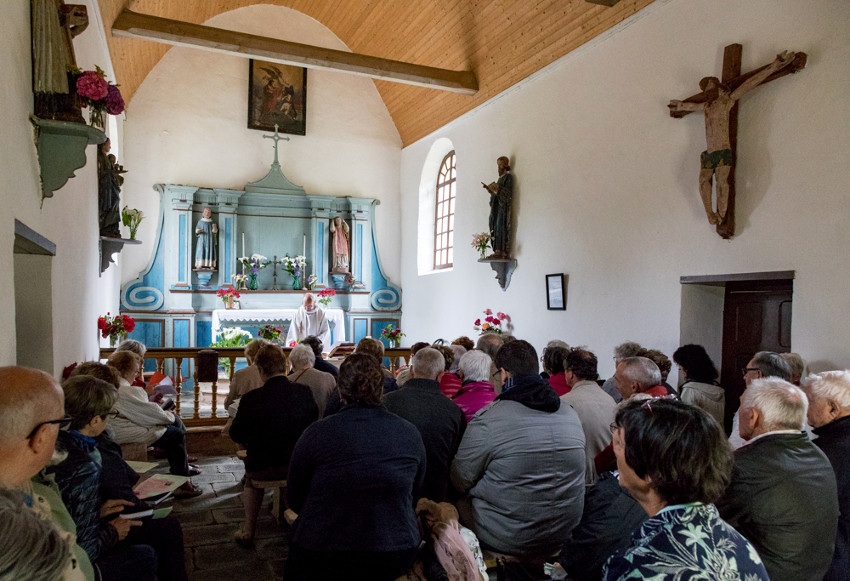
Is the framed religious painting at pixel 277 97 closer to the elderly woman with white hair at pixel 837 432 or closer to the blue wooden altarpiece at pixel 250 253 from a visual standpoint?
the blue wooden altarpiece at pixel 250 253

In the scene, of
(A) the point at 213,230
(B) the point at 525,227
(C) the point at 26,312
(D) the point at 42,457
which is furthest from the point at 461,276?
(D) the point at 42,457

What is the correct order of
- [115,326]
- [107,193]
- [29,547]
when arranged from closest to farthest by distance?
[29,547], [107,193], [115,326]

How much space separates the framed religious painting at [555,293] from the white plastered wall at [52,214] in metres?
5.00

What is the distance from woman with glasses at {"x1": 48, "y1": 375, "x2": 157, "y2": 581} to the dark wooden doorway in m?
4.76

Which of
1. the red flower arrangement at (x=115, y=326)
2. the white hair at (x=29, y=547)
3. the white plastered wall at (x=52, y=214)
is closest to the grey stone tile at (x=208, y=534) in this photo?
the white plastered wall at (x=52, y=214)

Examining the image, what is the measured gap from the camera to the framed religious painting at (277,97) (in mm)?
11164

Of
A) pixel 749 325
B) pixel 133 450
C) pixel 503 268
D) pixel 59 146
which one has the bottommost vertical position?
pixel 133 450

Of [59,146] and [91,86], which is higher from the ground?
[91,86]

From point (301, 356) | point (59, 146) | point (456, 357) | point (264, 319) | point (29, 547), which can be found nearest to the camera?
point (29, 547)

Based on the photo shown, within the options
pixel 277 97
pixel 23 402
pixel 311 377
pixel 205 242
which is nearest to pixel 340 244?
pixel 205 242

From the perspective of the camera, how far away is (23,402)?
145 centimetres

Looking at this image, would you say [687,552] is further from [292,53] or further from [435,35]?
[435,35]

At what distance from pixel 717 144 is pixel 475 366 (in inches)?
120

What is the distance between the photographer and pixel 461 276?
9633 mm
